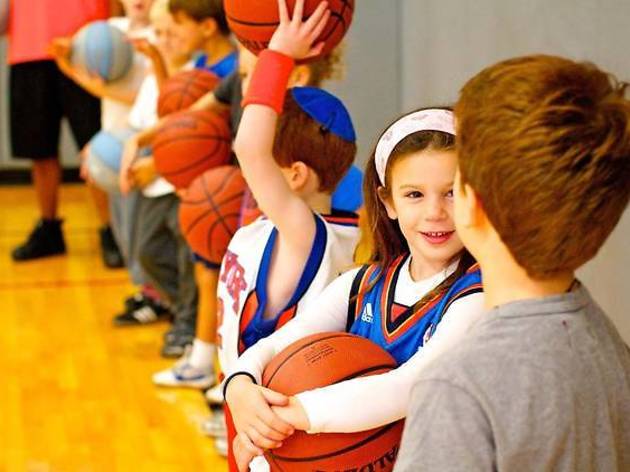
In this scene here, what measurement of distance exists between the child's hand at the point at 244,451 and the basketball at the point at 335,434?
24mm

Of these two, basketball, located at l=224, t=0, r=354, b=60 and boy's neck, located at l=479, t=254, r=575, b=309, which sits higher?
basketball, located at l=224, t=0, r=354, b=60

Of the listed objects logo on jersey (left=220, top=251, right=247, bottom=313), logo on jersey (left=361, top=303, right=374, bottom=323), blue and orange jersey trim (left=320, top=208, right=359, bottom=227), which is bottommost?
logo on jersey (left=220, top=251, right=247, bottom=313)

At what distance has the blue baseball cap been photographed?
7.37ft

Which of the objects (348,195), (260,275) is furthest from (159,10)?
(260,275)

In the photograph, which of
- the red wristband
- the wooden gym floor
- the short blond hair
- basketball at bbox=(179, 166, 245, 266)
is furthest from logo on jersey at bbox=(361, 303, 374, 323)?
the short blond hair

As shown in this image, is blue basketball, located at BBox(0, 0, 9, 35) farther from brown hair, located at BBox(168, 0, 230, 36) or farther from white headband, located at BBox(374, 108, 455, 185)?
white headband, located at BBox(374, 108, 455, 185)

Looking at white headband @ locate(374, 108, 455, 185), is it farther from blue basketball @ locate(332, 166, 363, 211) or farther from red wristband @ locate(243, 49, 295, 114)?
blue basketball @ locate(332, 166, 363, 211)

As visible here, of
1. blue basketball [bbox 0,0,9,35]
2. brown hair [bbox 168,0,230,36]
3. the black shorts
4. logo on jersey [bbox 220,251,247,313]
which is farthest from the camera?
the black shorts

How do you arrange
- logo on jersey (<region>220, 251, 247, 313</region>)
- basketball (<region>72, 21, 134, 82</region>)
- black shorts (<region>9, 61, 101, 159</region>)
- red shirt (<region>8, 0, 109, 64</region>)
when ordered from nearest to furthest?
logo on jersey (<region>220, 251, 247, 313</region>) → basketball (<region>72, 21, 134, 82</region>) → red shirt (<region>8, 0, 109, 64</region>) → black shorts (<region>9, 61, 101, 159</region>)

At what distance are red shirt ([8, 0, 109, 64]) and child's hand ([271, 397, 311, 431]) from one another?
162 inches

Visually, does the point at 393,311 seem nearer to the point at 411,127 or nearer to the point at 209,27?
the point at 411,127

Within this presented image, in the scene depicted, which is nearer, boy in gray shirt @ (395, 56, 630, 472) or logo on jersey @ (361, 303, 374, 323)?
boy in gray shirt @ (395, 56, 630, 472)

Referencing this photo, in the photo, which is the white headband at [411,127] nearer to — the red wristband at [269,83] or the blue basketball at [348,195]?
the red wristband at [269,83]

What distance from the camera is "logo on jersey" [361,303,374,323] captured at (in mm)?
1839
